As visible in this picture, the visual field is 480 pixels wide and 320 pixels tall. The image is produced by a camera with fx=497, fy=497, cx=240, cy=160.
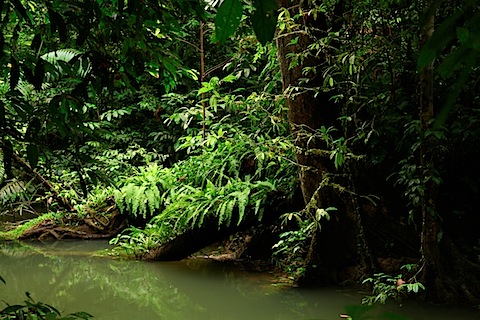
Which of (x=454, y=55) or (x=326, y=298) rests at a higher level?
(x=454, y=55)

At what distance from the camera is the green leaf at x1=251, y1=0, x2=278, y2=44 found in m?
0.51

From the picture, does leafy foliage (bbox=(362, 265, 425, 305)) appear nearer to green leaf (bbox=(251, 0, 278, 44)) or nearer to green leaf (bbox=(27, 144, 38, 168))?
green leaf (bbox=(27, 144, 38, 168))

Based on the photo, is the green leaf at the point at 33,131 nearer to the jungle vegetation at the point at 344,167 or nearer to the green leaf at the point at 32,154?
the green leaf at the point at 32,154

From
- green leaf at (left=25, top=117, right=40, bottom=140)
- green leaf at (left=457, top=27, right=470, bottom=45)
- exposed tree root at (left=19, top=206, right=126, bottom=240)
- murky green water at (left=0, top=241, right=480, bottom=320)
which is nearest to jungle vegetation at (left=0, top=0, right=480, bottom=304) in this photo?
murky green water at (left=0, top=241, right=480, bottom=320)

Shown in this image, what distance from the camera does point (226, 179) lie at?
5.16 metres

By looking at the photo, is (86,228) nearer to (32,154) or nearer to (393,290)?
(393,290)

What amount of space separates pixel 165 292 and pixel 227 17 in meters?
3.56

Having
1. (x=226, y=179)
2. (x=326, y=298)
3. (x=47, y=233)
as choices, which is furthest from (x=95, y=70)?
(x=47, y=233)

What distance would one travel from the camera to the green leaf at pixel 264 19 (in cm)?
51

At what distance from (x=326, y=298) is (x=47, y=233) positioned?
13.0 ft

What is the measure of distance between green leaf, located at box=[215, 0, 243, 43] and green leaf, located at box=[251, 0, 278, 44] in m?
0.02

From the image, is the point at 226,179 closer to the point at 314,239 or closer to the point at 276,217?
the point at 276,217

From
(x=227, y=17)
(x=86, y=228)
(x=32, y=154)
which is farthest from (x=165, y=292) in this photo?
(x=227, y=17)

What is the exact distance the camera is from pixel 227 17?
0.54 metres
